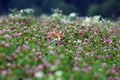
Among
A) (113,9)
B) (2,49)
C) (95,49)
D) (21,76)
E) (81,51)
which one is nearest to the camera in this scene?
(21,76)

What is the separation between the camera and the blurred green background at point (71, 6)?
199 feet

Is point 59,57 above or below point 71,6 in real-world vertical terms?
below

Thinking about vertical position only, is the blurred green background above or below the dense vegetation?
above

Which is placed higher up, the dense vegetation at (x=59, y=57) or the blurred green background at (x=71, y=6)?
the blurred green background at (x=71, y=6)

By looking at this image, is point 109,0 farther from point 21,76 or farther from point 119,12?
point 21,76

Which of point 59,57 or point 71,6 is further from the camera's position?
point 71,6

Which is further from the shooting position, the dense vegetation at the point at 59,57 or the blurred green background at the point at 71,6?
the blurred green background at the point at 71,6

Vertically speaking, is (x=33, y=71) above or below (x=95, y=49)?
below

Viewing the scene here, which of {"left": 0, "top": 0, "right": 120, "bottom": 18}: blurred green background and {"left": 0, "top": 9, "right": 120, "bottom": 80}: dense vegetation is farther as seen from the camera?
{"left": 0, "top": 0, "right": 120, "bottom": 18}: blurred green background

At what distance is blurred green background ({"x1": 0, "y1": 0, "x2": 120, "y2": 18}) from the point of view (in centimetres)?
6078

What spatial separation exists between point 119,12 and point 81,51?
55885 mm

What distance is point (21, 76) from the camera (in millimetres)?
5680

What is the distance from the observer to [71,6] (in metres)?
65.2

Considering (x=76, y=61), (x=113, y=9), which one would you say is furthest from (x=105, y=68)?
(x=113, y=9)
